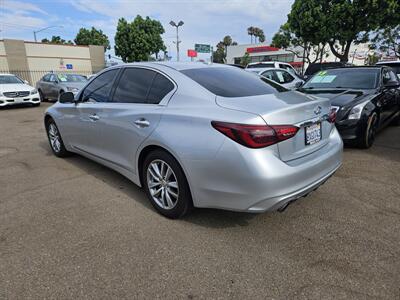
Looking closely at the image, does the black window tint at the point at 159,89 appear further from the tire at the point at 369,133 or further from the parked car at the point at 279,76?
the parked car at the point at 279,76

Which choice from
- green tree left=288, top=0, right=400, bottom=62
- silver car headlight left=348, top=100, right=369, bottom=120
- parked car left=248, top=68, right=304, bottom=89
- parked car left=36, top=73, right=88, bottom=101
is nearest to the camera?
silver car headlight left=348, top=100, right=369, bottom=120

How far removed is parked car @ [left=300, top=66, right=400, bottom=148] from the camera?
5.09 m

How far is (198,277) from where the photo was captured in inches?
90.2

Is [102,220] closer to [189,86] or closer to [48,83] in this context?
[189,86]

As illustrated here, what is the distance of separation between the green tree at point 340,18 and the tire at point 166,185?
23194 millimetres

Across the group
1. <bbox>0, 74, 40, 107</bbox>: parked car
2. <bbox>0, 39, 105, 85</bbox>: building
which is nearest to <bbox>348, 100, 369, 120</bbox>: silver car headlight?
<bbox>0, 74, 40, 107</bbox>: parked car

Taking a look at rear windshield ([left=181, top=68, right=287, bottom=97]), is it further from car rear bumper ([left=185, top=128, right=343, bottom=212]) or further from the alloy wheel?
the alloy wheel

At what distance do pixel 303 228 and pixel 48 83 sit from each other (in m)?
15.1

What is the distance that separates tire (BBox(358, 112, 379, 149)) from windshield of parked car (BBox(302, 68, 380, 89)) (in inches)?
31.4

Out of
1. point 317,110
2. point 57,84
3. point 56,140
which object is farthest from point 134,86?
point 57,84

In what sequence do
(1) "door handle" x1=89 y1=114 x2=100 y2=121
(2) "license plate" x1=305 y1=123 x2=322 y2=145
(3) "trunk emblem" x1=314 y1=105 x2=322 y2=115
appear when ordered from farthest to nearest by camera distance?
1. (1) "door handle" x1=89 y1=114 x2=100 y2=121
2. (3) "trunk emblem" x1=314 y1=105 x2=322 y2=115
3. (2) "license plate" x1=305 y1=123 x2=322 y2=145

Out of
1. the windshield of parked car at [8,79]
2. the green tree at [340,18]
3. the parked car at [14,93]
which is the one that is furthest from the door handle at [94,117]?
the green tree at [340,18]

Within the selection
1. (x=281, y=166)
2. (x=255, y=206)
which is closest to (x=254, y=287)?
(x=255, y=206)

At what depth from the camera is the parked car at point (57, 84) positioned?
13.6 meters
